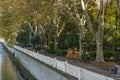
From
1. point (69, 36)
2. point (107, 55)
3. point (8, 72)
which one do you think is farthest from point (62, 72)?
point (8, 72)

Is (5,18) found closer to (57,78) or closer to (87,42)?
(87,42)

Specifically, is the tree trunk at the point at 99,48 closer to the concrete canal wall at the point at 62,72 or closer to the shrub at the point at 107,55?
the shrub at the point at 107,55

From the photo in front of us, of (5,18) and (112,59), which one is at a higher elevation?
(5,18)

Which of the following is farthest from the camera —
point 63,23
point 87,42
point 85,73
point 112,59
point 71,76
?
point 63,23

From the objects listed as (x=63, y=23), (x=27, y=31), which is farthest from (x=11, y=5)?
(x=27, y=31)

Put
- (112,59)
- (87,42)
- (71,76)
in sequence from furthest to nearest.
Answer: (87,42) < (112,59) < (71,76)

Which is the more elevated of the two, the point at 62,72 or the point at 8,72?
the point at 62,72

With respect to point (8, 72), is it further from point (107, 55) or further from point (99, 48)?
point (99, 48)

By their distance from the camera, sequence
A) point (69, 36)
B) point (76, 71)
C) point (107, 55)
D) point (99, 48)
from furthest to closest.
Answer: point (69, 36) → point (107, 55) → point (99, 48) → point (76, 71)

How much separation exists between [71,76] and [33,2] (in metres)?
14.6

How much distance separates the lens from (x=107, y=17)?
41125mm

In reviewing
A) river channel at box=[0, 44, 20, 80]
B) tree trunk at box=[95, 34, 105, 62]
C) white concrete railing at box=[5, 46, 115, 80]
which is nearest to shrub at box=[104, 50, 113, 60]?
tree trunk at box=[95, 34, 105, 62]

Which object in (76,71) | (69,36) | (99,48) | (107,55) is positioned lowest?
(76,71)

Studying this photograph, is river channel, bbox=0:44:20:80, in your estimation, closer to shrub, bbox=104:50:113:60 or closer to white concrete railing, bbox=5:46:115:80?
shrub, bbox=104:50:113:60
